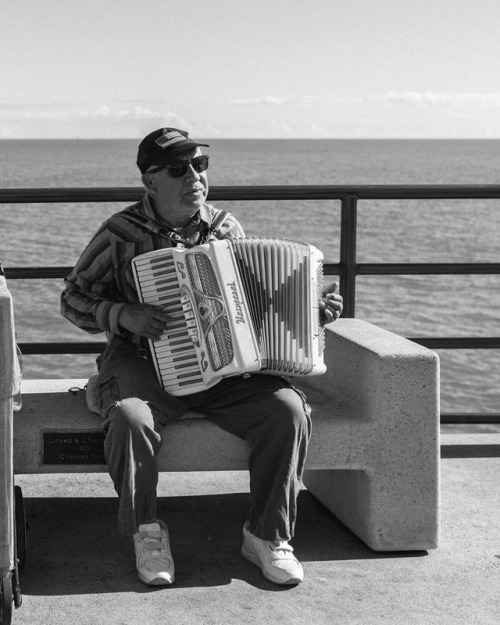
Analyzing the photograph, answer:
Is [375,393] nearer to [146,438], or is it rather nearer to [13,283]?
[146,438]

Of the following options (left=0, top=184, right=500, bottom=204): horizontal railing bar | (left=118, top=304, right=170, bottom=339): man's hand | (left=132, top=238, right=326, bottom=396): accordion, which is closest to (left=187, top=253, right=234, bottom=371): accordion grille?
(left=132, top=238, right=326, bottom=396): accordion

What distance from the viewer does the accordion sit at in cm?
387

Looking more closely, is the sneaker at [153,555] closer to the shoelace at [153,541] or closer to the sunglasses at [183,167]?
the shoelace at [153,541]

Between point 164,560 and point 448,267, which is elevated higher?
point 448,267

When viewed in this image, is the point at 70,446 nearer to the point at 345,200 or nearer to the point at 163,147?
the point at 163,147

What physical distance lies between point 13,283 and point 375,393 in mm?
16392

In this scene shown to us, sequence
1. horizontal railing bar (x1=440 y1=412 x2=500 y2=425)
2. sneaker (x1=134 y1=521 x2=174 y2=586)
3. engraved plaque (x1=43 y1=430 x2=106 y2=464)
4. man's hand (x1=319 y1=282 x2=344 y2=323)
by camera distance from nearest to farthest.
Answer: sneaker (x1=134 y1=521 x2=174 y2=586)
engraved plaque (x1=43 y1=430 x2=106 y2=464)
man's hand (x1=319 y1=282 x2=344 y2=323)
horizontal railing bar (x1=440 y1=412 x2=500 y2=425)

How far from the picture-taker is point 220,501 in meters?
4.67

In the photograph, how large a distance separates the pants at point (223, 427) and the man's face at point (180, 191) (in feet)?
1.82

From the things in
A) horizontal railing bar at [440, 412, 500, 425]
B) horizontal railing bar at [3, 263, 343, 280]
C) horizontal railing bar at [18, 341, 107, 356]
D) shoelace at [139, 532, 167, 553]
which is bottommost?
horizontal railing bar at [440, 412, 500, 425]

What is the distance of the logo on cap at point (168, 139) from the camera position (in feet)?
13.6

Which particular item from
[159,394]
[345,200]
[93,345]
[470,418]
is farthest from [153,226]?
[470,418]

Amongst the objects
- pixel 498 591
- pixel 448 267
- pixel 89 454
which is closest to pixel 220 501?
pixel 89 454

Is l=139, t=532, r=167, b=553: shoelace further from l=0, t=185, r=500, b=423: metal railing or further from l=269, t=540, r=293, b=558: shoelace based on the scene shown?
l=0, t=185, r=500, b=423: metal railing
